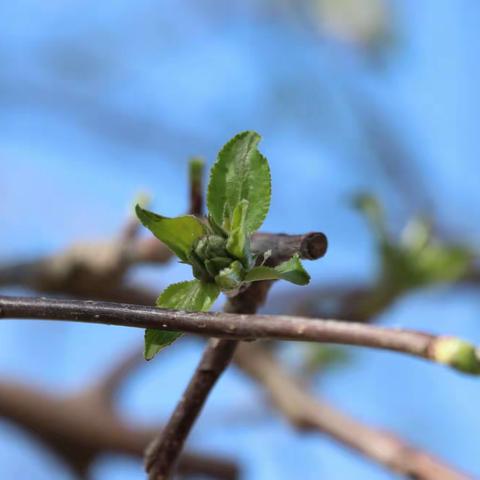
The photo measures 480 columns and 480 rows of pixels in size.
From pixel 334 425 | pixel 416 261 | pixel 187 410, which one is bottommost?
pixel 187 410

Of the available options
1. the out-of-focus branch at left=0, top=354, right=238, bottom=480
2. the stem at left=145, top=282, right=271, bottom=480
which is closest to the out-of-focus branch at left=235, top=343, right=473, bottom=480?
the out-of-focus branch at left=0, top=354, right=238, bottom=480

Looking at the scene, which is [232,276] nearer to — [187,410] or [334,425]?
[187,410]

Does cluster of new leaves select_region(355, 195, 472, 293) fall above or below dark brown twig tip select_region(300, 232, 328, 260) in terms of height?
above

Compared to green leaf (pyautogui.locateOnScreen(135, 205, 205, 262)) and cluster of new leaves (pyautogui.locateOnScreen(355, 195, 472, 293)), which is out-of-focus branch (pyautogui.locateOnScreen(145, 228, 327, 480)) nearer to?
green leaf (pyautogui.locateOnScreen(135, 205, 205, 262))

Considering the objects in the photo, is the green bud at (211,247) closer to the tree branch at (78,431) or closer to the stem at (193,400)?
the stem at (193,400)

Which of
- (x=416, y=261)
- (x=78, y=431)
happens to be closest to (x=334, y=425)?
(x=416, y=261)
